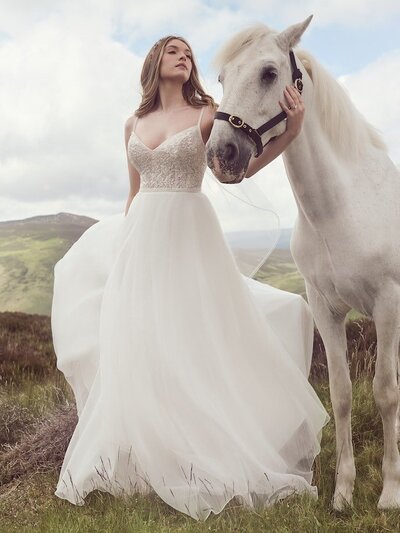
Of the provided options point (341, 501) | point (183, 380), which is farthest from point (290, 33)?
point (341, 501)

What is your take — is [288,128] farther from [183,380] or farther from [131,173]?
[183,380]

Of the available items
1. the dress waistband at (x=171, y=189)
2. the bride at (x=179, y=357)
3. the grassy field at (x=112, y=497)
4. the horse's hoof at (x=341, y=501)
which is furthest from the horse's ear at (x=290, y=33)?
the horse's hoof at (x=341, y=501)

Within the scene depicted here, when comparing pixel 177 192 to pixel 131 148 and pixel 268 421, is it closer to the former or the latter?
pixel 131 148

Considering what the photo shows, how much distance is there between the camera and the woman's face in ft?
12.3

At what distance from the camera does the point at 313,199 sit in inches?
137

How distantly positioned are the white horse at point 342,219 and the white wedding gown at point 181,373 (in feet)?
1.34

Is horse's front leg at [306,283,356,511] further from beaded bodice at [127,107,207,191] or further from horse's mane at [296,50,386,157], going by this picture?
beaded bodice at [127,107,207,191]

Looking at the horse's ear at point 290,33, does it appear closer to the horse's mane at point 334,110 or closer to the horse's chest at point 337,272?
the horse's mane at point 334,110

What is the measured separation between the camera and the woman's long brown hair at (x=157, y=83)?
3.80 metres

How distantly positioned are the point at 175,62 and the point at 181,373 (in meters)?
1.92

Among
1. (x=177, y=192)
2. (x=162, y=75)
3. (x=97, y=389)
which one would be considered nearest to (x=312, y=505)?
(x=97, y=389)

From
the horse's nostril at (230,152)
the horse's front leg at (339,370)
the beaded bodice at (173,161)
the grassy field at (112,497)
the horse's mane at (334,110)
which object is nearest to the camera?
the horse's nostril at (230,152)

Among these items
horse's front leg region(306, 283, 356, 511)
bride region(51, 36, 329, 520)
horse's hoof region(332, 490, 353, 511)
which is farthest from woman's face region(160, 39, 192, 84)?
horse's hoof region(332, 490, 353, 511)

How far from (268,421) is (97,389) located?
107cm
